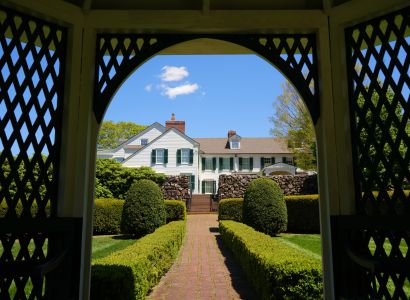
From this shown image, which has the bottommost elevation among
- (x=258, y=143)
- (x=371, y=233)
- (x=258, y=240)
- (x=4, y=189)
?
(x=258, y=240)

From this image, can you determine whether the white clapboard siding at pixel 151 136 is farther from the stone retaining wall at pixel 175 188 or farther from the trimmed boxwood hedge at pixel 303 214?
the trimmed boxwood hedge at pixel 303 214

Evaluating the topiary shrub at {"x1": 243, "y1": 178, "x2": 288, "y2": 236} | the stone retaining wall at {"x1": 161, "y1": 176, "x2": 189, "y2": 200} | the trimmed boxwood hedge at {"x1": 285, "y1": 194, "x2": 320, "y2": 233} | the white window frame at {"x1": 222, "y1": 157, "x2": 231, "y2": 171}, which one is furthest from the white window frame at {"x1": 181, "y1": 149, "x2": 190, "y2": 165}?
the topiary shrub at {"x1": 243, "y1": 178, "x2": 288, "y2": 236}

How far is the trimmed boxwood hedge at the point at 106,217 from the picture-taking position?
45.9ft

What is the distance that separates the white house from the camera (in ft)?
98.8

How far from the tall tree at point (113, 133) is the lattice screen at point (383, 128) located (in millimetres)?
39448

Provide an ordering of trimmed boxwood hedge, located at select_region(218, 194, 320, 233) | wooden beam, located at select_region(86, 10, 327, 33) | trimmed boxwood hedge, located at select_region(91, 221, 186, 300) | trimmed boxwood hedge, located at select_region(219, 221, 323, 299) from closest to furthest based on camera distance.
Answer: wooden beam, located at select_region(86, 10, 327, 33) < trimmed boxwood hedge, located at select_region(91, 221, 186, 300) < trimmed boxwood hedge, located at select_region(219, 221, 323, 299) < trimmed boxwood hedge, located at select_region(218, 194, 320, 233)

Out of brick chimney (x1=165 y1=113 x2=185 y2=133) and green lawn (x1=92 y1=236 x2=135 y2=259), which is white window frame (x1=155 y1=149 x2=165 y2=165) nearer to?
brick chimney (x1=165 y1=113 x2=185 y2=133)

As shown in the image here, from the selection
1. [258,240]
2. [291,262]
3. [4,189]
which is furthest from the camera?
[258,240]

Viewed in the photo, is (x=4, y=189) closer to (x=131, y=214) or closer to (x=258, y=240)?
(x=258, y=240)

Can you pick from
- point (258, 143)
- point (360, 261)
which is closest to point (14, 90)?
point (360, 261)

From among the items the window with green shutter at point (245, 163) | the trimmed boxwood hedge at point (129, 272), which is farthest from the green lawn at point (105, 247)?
the window with green shutter at point (245, 163)

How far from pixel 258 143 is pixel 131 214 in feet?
76.2

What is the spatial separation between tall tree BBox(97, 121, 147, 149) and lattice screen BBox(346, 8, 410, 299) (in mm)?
39448

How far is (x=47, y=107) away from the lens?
3.33m
